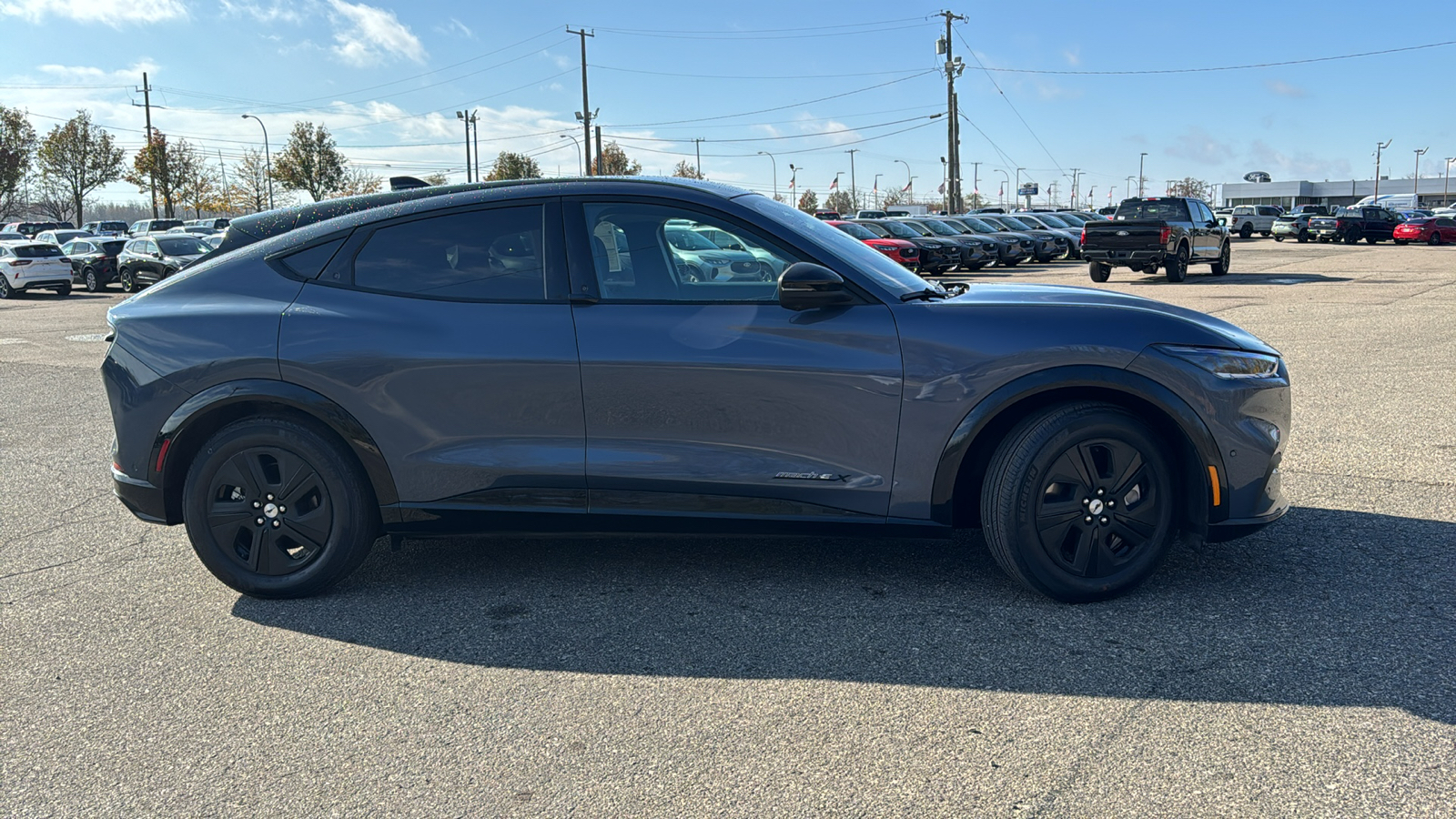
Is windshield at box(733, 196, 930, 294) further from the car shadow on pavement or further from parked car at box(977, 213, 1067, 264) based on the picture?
parked car at box(977, 213, 1067, 264)

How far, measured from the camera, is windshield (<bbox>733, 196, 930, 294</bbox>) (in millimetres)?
4078

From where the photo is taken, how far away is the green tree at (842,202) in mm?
129050

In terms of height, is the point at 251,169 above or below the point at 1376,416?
above

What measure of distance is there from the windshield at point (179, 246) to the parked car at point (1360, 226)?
4355 cm

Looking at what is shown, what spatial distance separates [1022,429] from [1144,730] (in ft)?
3.93

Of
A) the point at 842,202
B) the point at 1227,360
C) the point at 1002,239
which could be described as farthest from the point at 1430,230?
the point at 842,202

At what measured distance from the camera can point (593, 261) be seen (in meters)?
4.08

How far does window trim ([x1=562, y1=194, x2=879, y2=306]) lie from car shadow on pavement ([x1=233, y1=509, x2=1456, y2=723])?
1.16 meters

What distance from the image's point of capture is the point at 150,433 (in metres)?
4.23

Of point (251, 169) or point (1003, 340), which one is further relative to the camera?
point (251, 169)

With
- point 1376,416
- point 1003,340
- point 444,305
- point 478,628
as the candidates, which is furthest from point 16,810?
point 1376,416

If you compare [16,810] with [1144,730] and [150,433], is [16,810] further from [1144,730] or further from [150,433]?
[1144,730]

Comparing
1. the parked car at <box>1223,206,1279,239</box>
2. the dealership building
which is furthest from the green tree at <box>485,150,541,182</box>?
the dealership building

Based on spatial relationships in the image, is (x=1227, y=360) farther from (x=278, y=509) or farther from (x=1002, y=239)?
(x=1002, y=239)
